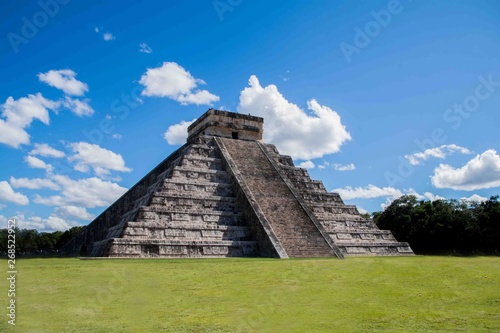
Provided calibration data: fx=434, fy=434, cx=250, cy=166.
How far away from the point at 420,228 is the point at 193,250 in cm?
2391

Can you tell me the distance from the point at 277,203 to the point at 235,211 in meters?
1.84

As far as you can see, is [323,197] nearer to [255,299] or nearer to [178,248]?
[178,248]

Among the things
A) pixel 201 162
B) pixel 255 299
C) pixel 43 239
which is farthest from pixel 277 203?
pixel 43 239

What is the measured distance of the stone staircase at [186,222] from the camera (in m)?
14.6

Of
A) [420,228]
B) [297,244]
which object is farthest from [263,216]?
[420,228]

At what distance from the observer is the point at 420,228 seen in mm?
33500

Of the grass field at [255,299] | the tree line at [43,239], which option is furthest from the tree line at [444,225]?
the grass field at [255,299]

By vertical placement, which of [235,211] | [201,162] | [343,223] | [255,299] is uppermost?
[201,162]

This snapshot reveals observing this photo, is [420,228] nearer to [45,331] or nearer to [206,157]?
[206,157]

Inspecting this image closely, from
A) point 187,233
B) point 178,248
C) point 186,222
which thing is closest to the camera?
point 178,248

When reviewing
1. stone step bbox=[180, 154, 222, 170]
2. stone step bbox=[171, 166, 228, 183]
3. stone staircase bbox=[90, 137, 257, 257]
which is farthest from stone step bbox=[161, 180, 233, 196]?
stone step bbox=[180, 154, 222, 170]

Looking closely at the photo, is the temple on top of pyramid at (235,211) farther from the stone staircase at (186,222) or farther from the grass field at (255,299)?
the grass field at (255,299)

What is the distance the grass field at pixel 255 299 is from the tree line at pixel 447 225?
23133mm

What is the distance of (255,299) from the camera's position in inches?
287
